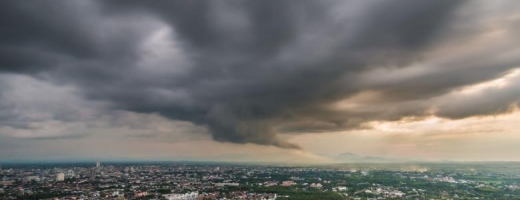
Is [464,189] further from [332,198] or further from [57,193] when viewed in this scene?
[57,193]

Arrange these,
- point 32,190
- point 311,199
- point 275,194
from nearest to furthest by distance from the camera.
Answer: point 311,199 → point 275,194 → point 32,190

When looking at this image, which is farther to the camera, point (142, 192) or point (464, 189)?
point (464, 189)

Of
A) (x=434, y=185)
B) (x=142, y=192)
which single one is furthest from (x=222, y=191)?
(x=434, y=185)

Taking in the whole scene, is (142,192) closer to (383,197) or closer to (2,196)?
(2,196)

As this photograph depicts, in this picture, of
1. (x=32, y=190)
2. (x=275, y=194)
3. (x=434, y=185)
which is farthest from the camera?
(x=434, y=185)

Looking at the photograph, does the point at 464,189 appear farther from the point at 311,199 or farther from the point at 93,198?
the point at 93,198

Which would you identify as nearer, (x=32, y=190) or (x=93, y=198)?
(x=93, y=198)

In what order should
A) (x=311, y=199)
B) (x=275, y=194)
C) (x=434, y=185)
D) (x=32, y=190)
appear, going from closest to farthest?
1. (x=311, y=199)
2. (x=275, y=194)
3. (x=32, y=190)
4. (x=434, y=185)

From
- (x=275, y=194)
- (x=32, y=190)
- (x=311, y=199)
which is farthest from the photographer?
(x=32, y=190)

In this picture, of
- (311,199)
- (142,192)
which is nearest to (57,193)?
(142,192)
